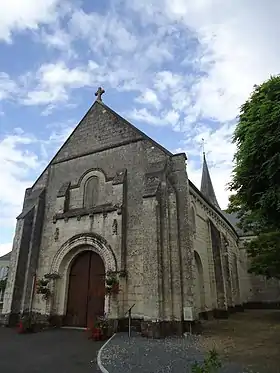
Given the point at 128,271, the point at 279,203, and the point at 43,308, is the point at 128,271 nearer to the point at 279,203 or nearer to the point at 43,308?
the point at 43,308

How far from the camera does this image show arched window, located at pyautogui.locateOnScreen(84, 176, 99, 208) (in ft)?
48.9

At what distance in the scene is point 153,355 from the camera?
7.37 meters

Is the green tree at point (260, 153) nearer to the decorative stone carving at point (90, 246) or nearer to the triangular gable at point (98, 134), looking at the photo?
the decorative stone carving at point (90, 246)

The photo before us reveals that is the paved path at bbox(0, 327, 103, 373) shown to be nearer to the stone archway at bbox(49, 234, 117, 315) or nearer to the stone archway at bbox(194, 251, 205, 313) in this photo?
the stone archway at bbox(49, 234, 117, 315)

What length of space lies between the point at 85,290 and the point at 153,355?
6.87m

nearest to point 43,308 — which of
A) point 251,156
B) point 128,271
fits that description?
point 128,271

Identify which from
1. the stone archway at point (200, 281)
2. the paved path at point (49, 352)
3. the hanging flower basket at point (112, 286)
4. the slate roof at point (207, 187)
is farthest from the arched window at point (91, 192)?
the slate roof at point (207, 187)

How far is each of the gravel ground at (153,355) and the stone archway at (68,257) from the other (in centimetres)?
398

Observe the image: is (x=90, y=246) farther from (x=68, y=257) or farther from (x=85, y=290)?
(x=85, y=290)

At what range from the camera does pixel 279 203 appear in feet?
24.7

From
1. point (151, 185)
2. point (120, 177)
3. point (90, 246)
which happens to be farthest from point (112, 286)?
point (120, 177)

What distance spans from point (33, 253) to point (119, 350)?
850 centimetres

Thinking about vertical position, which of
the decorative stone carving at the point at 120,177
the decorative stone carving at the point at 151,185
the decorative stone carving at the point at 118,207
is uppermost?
the decorative stone carving at the point at 120,177

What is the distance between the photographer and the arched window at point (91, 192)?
1489cm
